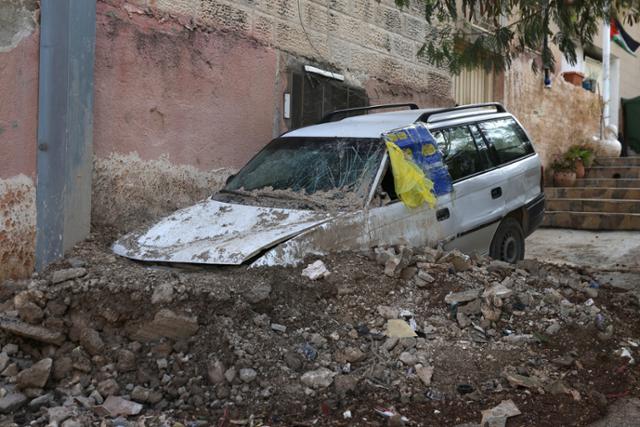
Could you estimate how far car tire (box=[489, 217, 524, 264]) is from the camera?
6664 mm

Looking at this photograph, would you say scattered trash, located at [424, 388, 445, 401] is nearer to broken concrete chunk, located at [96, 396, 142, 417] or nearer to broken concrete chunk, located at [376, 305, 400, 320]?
broken concrete chunk, located at [376, 305, 400, 320]

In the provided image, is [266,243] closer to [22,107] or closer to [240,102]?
[22,107]

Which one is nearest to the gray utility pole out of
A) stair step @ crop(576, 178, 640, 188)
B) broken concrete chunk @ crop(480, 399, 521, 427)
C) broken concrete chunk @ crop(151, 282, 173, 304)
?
broken concrete chunk @ crop(151, 282, 173, 304)

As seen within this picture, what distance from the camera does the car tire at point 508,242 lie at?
21.9 feet

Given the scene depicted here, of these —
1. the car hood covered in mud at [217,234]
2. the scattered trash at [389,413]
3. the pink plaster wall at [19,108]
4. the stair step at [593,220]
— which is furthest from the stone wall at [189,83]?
the stair step at [593,220]

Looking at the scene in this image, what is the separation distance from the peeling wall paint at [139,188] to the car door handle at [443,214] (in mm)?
2756

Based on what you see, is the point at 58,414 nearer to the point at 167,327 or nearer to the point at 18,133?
the point at 167,327

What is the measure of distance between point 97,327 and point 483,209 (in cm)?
364

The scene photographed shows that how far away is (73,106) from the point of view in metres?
6.03

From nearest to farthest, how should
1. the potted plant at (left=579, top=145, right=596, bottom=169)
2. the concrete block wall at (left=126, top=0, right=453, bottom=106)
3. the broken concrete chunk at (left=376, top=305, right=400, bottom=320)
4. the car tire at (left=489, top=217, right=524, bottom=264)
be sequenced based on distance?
the broken concrete chunk at (left=376, top=305, right=400, bottom=320), the car tire at (left=489, top=217, right=524, bottom=264), the concrete block wall at (left=126, top=0, right=453, bottom=106), the potted plant at (left=579, top=145, right=596, bottom=169)

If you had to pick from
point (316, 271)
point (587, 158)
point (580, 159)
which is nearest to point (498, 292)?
point (316, 271)

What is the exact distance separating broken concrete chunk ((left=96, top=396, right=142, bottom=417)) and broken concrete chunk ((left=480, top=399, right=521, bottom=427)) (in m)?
1.78

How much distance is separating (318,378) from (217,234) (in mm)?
1514

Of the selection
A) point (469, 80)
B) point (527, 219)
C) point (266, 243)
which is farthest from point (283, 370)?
point (469, 80)
